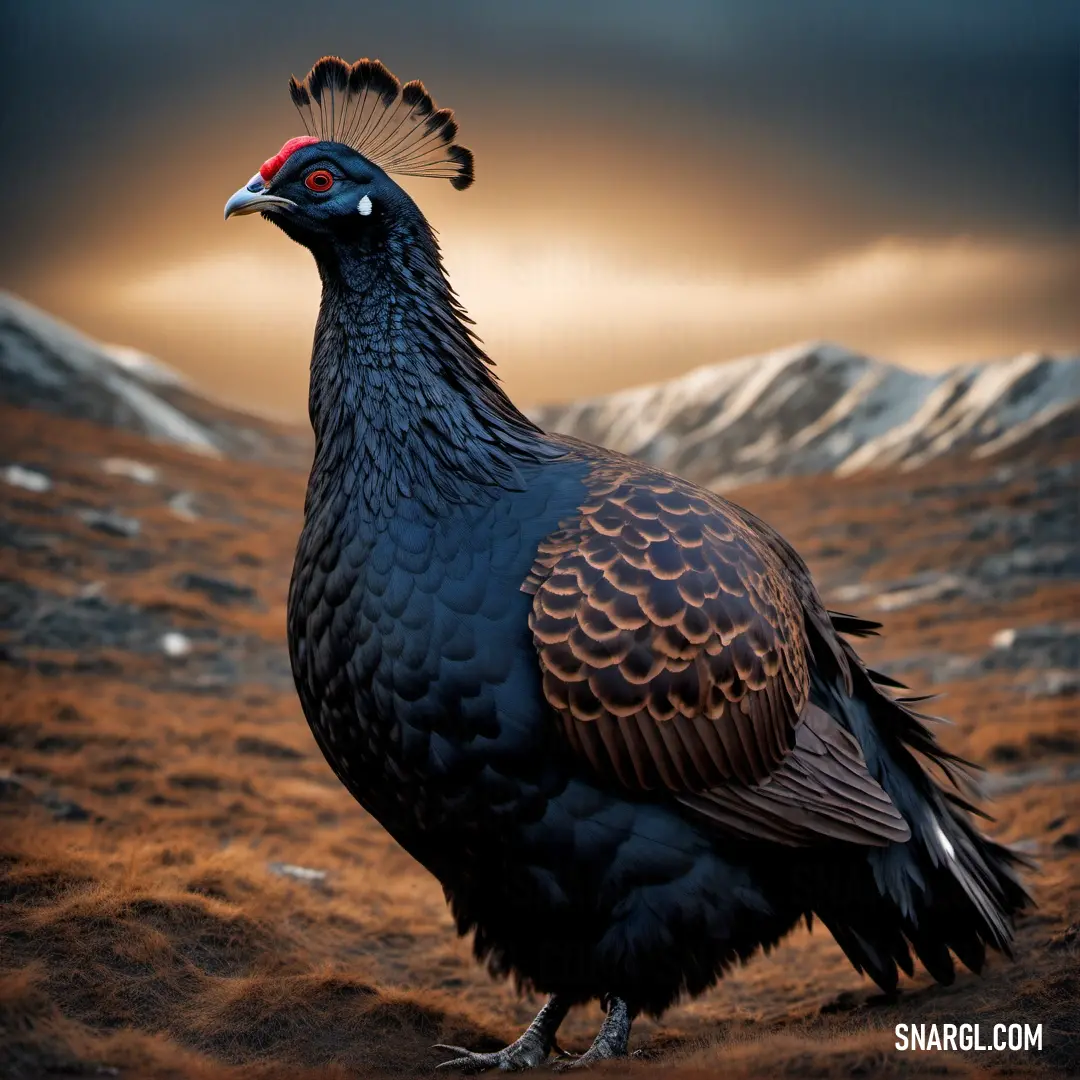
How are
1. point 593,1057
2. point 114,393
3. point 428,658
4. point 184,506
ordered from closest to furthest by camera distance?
point 428,658 < point 593,1057 < point 184,506 < point 114,393

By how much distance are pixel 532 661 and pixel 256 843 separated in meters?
4.49

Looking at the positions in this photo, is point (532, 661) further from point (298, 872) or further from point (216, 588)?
point (216, 588)

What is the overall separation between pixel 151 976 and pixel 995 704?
7956 millimetres

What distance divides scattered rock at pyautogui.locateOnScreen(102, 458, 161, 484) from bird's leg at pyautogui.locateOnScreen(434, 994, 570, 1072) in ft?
40.4

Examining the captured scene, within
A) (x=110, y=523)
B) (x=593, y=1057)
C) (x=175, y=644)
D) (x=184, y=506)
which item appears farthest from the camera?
(x=184, y=506)

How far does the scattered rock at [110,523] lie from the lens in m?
13.2

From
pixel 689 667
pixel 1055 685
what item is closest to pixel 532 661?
pixel 689 667

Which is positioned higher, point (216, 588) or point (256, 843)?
point (216, 588)

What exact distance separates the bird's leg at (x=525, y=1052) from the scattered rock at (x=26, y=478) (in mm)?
10551

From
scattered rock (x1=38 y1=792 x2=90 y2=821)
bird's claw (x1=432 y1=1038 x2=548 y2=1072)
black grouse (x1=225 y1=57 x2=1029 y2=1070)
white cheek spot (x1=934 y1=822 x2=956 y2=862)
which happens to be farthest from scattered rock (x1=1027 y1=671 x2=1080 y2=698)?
scattered rock (x1=38 y1=792 x2=90 y2=821)

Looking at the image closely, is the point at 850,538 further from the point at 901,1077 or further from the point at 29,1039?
the point at 29,1039

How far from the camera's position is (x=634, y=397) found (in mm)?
21812

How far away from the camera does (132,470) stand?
1560 cm

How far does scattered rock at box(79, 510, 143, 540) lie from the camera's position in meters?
13.2
